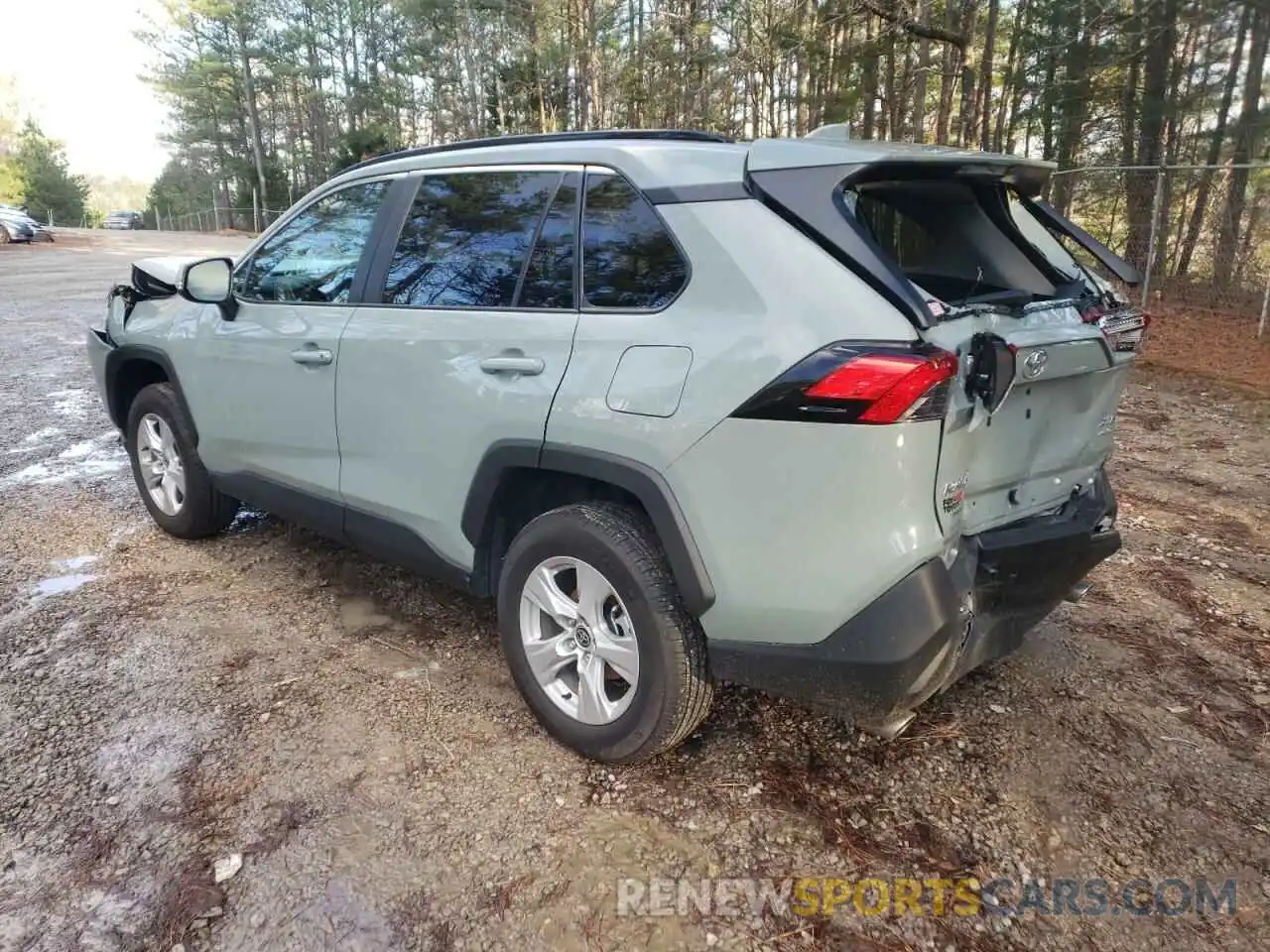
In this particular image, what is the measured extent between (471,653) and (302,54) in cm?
5285

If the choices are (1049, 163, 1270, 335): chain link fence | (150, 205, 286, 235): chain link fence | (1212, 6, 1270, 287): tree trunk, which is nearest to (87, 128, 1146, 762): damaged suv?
(1049, 163, 1270, 335): chain link fence

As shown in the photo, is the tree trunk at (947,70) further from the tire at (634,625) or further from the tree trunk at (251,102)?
the tree trunk at (251,102)

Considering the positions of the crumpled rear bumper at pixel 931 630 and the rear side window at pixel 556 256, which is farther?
the rear side window at pixel 556 256

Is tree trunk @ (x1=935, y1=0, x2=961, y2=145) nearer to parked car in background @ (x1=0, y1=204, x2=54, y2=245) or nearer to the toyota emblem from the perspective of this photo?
the toyota emblem

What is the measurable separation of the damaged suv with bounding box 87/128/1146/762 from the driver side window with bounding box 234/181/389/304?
0.02m

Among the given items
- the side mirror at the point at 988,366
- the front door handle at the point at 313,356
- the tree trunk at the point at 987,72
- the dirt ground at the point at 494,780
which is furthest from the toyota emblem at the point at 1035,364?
the tree trunk at the point at 987,72

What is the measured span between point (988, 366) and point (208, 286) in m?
3.16

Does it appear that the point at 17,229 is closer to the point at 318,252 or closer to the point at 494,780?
the point at 318,252

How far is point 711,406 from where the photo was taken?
2203 millimetres

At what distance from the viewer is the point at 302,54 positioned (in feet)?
155

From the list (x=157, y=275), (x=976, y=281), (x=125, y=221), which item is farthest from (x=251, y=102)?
(x=976, y=281)

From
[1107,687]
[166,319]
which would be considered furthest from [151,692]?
[1107,687]

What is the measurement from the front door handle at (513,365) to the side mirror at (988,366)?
46.8 inches

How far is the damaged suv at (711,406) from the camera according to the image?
2.12 meters
